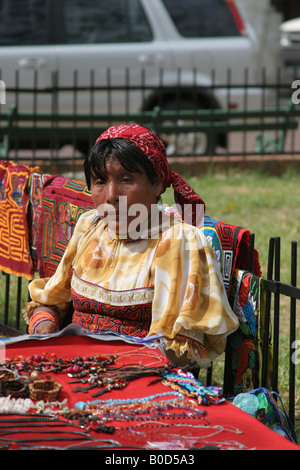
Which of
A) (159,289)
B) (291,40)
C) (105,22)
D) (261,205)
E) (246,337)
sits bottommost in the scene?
(291,40)

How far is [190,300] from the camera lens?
8.84ft

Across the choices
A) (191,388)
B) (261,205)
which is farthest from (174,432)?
(261,205)

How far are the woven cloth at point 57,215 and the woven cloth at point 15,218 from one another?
0.19 meters

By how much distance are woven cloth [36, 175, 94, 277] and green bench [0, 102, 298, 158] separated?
4.60 metres

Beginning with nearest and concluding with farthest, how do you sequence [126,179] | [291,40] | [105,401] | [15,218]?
1. [105,401]
2. [126,179]
3. [15,218]
4. [291,40]

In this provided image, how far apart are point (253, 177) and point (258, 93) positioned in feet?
4.70

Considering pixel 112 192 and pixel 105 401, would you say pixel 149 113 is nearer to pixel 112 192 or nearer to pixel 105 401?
pixel 112 192

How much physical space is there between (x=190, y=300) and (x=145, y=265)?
0.79 feet

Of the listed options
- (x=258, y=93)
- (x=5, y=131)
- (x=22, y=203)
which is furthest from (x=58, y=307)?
(x=258, y=93)

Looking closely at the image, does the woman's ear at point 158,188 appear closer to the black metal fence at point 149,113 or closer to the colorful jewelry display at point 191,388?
the colorful jewelry display at point 191,388

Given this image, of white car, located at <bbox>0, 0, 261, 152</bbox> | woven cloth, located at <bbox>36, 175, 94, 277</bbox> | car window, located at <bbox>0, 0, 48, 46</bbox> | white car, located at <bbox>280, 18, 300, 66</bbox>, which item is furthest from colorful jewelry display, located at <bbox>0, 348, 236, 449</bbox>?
white car, located at <bbox>280, 18, 300, 66</bbox>

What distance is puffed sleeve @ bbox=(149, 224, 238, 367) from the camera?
8.82ft
